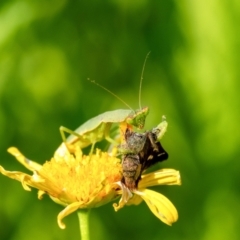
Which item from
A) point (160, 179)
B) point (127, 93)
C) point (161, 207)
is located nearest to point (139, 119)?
point (160, 179)

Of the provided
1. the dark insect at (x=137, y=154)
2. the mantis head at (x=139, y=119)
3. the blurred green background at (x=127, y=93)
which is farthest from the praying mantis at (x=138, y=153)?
the blurred green background at (x=127, y=93)

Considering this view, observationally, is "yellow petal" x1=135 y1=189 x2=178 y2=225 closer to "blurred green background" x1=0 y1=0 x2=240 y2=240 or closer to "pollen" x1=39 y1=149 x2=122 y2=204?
"pollen" x1=39 y1=149 x2=122 y2=204

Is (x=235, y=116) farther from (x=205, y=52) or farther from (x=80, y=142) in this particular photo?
(x=80, y=142)

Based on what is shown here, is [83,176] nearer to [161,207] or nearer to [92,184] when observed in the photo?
[92,184]

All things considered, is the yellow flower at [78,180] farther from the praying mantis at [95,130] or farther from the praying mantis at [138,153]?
the praying mantis at [95,130]

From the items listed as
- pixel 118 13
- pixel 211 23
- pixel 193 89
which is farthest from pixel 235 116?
pixel 118 13
